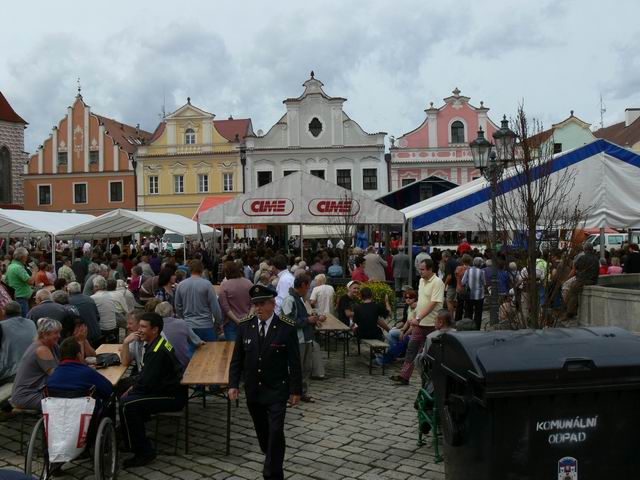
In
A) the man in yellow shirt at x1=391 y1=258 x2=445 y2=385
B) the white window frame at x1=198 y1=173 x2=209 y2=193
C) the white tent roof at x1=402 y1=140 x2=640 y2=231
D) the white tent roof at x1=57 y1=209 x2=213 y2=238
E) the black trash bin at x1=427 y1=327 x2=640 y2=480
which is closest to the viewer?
the black trash bin at x1=427 y1=327 x2=640 y2=480

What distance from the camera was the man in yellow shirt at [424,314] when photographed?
325 inches

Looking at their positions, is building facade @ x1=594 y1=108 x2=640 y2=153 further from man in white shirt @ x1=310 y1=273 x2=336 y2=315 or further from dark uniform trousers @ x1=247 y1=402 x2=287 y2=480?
dark uniform trousers @ x1=247 y1=402 x2=287 y2=480

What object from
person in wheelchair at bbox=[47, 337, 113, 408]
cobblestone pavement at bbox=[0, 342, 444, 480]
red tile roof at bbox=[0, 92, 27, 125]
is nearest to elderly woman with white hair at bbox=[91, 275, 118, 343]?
cobblestone pavement at bbox=[0, 342, 444, 480]

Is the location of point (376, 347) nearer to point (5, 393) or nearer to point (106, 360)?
point (106, 360)

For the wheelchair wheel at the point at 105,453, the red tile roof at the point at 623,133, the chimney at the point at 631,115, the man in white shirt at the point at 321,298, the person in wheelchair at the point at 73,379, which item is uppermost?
the chimney at the point at 631,115

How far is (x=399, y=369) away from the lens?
31.0 feet

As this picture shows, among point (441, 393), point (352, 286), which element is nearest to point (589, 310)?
point (352, 286)

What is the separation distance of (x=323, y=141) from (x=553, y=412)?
38150 mm

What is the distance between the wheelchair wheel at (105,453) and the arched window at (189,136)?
39.2 meters

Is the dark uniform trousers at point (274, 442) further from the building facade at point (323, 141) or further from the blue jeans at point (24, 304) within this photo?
the building facade at point (323, 141)

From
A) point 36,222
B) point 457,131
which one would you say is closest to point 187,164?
point 457,131

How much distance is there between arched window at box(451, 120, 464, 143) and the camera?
40.4 meters

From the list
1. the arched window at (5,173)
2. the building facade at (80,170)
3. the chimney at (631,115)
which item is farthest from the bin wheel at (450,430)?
the chimney at (631,115)

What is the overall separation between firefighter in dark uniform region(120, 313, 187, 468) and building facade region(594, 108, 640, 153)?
45592mm
